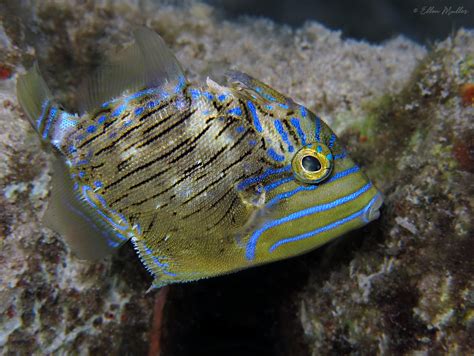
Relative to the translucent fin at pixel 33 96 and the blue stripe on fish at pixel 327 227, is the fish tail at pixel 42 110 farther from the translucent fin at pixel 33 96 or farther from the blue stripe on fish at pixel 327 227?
the blue stripe on fish at pixel 327 227

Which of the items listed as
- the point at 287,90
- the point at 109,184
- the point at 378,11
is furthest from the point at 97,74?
the point at 378,11

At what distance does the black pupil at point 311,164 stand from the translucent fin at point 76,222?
4.10ft

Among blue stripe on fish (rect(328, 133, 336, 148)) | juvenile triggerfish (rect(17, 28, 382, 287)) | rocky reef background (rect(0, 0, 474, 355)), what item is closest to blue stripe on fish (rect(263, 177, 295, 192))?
juvenile triggerfish (rect(17, 28, 382, 287))

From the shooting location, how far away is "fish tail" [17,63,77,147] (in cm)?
199

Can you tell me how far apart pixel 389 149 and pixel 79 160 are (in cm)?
269

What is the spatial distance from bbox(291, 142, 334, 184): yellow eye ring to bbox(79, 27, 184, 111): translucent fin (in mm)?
802

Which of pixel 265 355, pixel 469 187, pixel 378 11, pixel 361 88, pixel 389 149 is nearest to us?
pixel 469 187

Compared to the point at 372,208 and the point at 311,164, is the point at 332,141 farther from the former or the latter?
the point at 372,208

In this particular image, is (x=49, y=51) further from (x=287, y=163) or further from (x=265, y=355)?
(x=265, y=355)

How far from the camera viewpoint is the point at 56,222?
7.18ft

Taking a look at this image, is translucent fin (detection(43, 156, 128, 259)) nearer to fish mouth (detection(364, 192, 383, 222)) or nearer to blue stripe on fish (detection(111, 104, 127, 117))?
blue stripe on fish (detection(111, 104, 127, 117))

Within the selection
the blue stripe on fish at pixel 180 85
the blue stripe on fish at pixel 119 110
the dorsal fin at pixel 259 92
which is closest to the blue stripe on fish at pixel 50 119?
the blue stripe on fish at pixel 119 110

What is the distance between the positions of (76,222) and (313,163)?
1.56 metres

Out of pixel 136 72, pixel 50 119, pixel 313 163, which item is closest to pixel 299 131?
pixel 313 163
